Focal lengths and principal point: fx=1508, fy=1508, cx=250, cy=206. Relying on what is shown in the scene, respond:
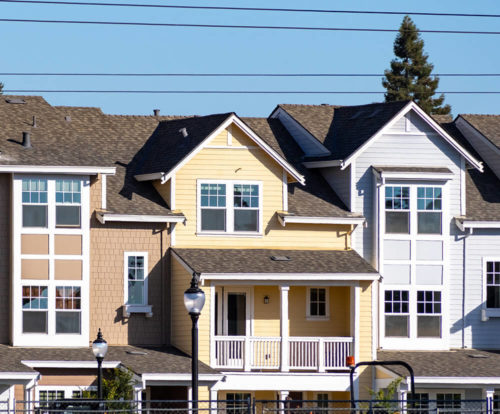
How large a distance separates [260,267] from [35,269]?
6.29m

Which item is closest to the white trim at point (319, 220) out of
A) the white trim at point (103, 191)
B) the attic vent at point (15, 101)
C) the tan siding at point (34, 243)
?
the white trim at point (103, 191)

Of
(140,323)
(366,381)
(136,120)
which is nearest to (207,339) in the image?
(140,323)

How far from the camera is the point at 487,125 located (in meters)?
48.4

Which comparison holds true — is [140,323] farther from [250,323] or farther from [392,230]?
[392,230]

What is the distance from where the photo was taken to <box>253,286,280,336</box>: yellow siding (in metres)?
43.9

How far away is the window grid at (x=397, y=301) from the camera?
4466 cm

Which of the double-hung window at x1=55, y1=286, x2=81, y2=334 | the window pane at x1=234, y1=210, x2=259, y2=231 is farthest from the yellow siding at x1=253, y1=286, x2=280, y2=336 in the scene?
the double-hung window at x1=55, y1=286, x2=81, y2=334

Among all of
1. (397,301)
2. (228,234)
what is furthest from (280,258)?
(397,301)

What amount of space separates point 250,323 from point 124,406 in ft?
26.8

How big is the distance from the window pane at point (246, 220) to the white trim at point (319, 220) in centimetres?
72

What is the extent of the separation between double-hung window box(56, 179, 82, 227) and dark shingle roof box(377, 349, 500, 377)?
9.70m

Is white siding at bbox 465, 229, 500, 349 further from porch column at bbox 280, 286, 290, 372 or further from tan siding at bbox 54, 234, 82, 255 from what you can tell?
tan siding at bbox 54, 234, 82, 255

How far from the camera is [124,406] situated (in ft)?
119

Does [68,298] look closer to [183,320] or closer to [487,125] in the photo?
[183,320]
